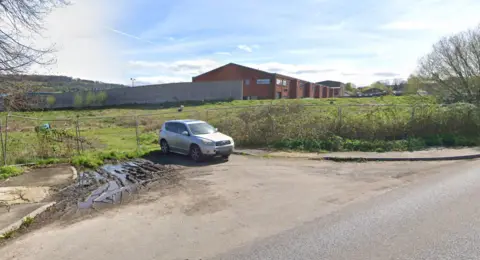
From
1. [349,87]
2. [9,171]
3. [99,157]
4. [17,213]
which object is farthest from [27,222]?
[349,87]

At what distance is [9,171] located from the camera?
10000 millimetres

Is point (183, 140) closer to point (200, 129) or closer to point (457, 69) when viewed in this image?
point (200, 129)

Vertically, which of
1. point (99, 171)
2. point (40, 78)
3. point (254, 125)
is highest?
point (40, 78)

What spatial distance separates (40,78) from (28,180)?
3046 millimetres

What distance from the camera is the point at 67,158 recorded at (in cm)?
1244

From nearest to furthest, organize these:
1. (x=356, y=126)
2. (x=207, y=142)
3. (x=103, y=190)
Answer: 1. (x=103, y=190)
2. (x=207, y=142)
3. (x=356, y=126)

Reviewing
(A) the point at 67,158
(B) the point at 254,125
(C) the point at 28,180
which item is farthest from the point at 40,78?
(B) the point at 254,125

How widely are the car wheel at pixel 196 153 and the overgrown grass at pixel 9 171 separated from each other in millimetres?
5701

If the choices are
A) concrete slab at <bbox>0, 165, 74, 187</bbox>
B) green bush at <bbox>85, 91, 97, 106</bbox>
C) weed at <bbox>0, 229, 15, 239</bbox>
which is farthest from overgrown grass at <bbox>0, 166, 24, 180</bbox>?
green bush at <bbox>85, 91, 97, 106</bbox>

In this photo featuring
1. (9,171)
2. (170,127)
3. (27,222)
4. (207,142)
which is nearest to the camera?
(27,222)

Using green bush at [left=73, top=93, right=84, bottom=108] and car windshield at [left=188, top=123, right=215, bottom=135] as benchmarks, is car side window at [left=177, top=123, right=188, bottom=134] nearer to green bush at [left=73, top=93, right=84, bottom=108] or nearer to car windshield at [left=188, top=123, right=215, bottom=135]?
car windshield at [left=188, top=123, right=215, bottom=135]

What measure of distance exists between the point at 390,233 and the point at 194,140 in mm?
8716

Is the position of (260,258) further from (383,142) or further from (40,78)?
(383,142)

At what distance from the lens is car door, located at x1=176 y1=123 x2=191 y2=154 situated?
12.8 metres
